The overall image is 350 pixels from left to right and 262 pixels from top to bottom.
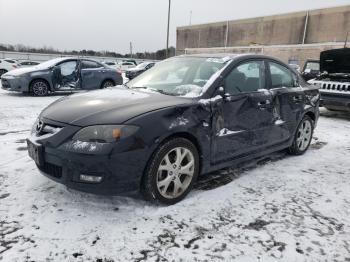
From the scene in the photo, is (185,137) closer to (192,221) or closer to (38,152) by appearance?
(192,221)

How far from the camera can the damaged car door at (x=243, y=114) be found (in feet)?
11.9

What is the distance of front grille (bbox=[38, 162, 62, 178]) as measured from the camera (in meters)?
2.98

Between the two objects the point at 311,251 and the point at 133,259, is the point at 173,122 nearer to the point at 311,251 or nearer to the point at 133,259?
the point at 133,259

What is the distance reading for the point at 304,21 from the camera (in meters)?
42.4

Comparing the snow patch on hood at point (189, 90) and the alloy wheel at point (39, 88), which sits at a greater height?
the snow patch on hood at point (189, 90)

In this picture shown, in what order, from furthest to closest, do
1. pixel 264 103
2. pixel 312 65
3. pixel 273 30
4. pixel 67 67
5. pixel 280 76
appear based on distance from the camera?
pixel 273 30, pixel 312 65, pixel 67 67, pixel 280 76, pixel 264 103

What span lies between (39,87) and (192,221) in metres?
9.22

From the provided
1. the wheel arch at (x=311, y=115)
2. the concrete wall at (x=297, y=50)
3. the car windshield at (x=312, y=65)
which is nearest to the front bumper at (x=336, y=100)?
the wheel arch at (x=311, y=115)

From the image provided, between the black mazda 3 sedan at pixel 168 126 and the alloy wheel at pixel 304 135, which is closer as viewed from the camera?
the black mazda 3 sedan at pixel 168 126

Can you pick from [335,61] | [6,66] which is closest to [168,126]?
[335,61]

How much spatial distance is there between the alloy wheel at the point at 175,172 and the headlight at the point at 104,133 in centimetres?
48

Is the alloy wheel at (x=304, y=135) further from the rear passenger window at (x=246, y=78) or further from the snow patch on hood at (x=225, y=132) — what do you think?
the snow patch on hood at (x=225, y=132)

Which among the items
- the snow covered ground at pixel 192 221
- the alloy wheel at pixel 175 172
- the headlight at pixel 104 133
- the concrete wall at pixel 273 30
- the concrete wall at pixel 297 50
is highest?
the concrete wall at pixel 273 30

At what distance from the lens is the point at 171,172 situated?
3254 mm
